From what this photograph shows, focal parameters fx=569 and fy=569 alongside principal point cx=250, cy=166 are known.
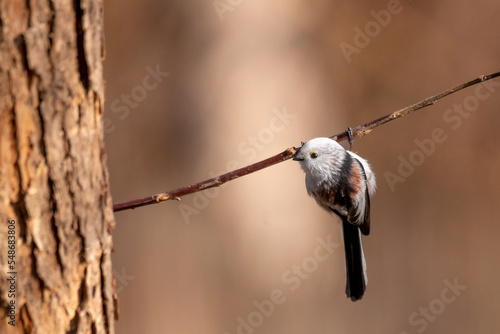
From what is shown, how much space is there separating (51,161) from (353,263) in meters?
1.21

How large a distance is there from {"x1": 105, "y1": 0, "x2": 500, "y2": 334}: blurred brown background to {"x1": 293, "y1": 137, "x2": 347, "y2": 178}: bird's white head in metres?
1.13

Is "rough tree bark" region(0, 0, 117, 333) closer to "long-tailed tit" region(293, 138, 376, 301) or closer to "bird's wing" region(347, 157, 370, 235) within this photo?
"long-tailed tit" region(293, 138, 376, 301)

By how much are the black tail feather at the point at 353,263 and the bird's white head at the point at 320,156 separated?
314mm

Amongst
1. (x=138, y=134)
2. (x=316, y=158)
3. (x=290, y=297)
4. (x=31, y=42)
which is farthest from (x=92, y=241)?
(x=290, y=297)

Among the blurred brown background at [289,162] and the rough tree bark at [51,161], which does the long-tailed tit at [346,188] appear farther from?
the blurred brown background at [289,162]

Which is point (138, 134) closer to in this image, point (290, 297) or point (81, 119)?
point (290, 297)

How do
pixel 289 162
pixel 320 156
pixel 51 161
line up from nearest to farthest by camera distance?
pixel 51 161
pixel 320 156
pixel 289 162

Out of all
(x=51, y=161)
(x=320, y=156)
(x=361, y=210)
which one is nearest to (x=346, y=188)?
(x=361, y=210)

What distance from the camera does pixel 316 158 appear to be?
1666mm

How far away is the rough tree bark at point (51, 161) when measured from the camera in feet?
3.15

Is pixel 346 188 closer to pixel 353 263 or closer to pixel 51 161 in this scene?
pixel 353 263

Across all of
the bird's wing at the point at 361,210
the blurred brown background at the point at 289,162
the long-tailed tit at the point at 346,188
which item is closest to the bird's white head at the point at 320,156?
the long-tailed tit at the point at 346,188

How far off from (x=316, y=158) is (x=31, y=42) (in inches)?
36.3

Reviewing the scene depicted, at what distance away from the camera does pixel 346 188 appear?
1815 millimetres
